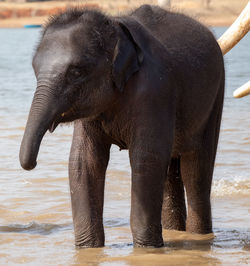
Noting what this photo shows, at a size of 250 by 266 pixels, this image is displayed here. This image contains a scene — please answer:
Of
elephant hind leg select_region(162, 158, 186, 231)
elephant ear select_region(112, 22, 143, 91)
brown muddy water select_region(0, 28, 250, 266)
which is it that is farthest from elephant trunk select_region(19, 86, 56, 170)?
elephant hind leg select_region(162, 158, 186, 231)

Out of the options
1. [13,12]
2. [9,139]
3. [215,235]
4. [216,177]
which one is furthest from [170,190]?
[13,12]

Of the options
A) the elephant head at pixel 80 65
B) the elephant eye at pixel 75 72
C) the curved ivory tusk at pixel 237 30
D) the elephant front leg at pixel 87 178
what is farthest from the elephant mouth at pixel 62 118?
the curved ivory tusk at pixel 237 30

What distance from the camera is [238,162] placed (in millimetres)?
10109

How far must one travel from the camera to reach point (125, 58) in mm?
5402

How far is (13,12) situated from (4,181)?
66.9 m

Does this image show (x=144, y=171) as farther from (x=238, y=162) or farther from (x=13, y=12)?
(x=13, y=12)

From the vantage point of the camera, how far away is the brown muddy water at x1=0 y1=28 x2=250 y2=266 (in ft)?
19.1

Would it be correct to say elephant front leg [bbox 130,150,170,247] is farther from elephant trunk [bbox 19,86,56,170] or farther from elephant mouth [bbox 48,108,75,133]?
elephant trunk [bbox 19,86,56,170]

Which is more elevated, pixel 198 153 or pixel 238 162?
pixel 198 153

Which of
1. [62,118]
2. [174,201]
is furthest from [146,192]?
[174,201]

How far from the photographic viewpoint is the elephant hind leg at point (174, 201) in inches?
266

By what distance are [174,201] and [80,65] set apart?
1.88m

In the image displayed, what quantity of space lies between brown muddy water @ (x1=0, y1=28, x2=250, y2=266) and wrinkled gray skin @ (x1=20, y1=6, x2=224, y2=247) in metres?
0.23

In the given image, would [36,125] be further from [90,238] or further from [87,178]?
[90,238]
